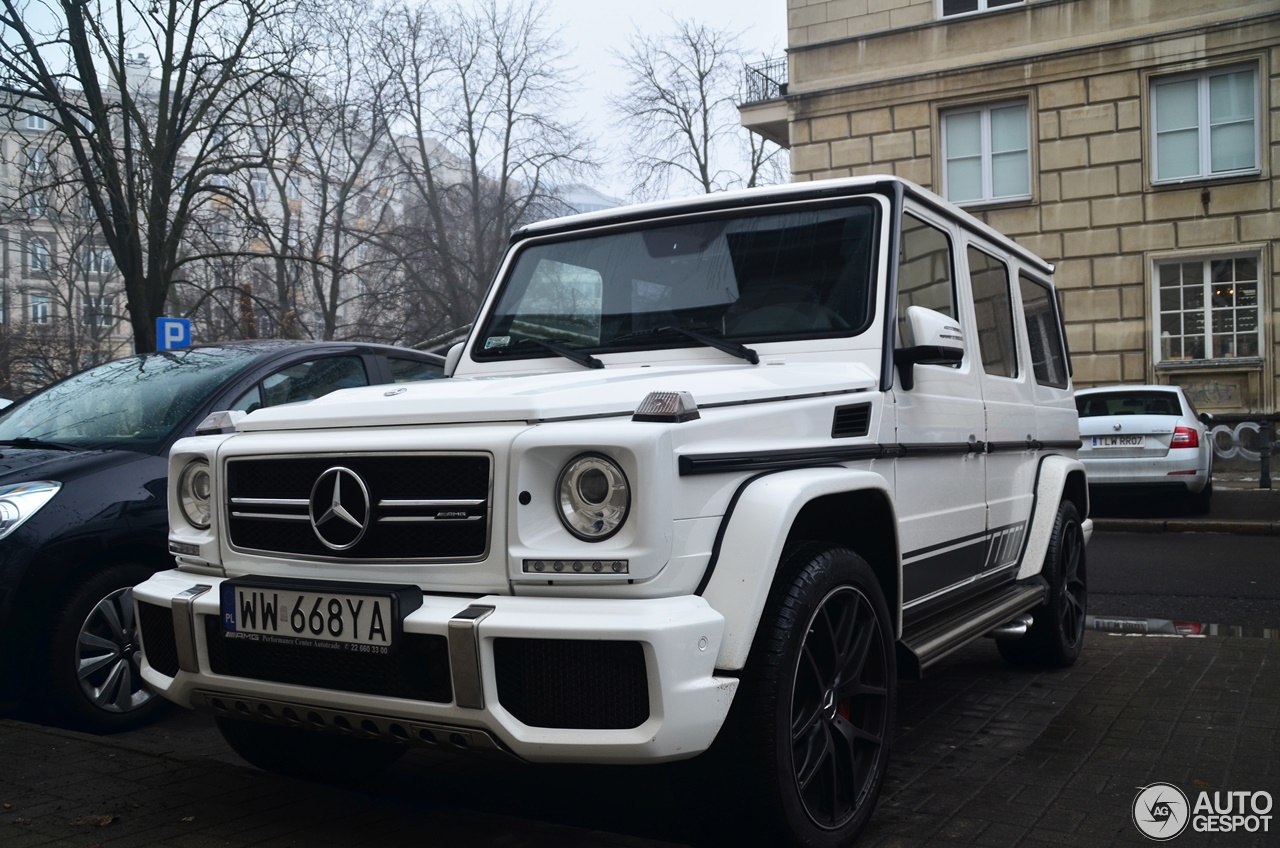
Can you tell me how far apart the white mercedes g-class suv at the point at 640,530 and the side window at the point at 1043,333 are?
152 centimetres

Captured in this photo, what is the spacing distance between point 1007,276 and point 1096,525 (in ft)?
28.1

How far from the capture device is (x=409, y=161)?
35.7m

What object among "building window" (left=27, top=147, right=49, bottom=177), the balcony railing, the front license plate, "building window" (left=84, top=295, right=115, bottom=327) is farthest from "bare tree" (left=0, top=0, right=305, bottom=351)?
"building window" (left=84, top=295, right=115, bottom=327)

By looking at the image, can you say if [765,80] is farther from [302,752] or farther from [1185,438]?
[302,752]

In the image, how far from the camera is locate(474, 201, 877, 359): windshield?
4.21 metres

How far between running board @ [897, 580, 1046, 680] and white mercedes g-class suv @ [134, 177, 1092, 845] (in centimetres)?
2

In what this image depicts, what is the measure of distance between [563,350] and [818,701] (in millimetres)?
1733

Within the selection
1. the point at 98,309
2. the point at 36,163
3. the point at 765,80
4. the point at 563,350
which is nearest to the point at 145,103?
the point at 36,163

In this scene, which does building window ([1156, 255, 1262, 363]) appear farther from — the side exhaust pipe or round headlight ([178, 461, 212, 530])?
round headlight ([178, 461, 212, 530])

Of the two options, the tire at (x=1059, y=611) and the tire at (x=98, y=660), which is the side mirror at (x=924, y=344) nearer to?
the tire at (x=1059, y=611)

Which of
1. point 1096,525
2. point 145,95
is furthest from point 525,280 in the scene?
point 145,95

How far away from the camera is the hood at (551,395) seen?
9.96 ft

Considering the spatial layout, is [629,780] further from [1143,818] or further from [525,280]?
[525,280]

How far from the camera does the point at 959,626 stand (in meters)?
4.36
